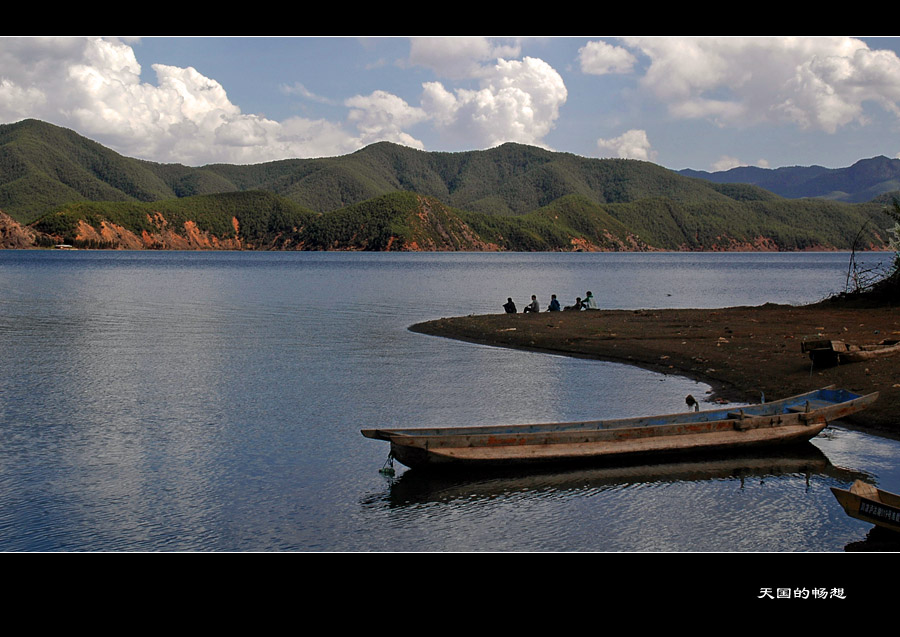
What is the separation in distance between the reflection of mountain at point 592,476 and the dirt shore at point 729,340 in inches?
139

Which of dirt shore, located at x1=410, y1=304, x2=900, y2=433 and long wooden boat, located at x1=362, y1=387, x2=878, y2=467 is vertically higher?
dirt shore, located at x1=410, y1=304, x2=900, y2=433

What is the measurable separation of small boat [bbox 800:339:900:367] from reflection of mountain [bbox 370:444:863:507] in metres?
6.44

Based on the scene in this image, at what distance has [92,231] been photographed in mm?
195125

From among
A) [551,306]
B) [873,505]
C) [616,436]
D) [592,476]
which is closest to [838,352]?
[616,436]

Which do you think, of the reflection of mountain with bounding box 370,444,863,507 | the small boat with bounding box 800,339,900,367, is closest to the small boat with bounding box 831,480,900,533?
the reflection of mountain with bounding box 370,444,863,507

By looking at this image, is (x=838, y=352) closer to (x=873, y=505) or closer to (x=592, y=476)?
(x=592, y=476)

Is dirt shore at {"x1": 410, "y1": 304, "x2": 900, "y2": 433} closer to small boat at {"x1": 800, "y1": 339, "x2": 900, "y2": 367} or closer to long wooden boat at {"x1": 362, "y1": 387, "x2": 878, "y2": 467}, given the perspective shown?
small boat at {"x1": 800, "y1": 339, "x2": 900, "y2": 367}

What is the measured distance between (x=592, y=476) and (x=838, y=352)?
35.3 feet

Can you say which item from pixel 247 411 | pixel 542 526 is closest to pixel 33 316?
pixel 247 411

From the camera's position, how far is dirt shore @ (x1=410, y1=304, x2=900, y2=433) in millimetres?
20219

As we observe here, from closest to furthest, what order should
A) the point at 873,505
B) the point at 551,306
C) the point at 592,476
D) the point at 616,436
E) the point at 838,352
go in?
the point at 873,505
the point at 592,476
the point at 616,436
the point at 838,352
the point at 551,306

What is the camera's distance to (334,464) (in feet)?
48.2
